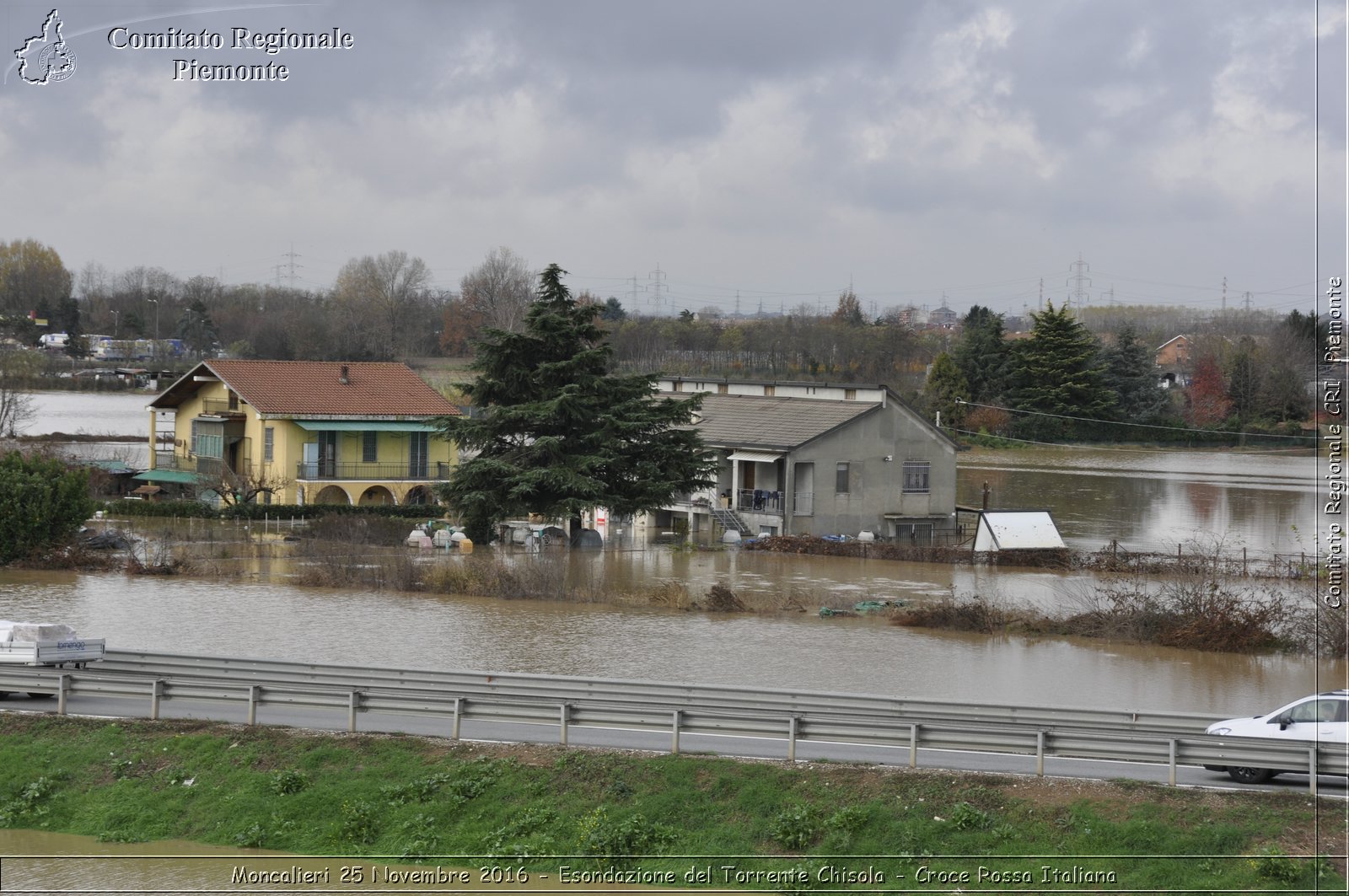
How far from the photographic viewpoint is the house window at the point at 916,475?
183ft

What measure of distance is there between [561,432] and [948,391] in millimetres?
65608

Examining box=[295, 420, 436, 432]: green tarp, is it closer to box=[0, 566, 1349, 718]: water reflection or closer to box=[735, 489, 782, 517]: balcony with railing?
box=[735, 489, 782, 517]: balcony with railing

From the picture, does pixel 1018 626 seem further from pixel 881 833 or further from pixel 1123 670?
pixel 881 833

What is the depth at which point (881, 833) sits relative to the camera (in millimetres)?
17594

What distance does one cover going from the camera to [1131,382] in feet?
358

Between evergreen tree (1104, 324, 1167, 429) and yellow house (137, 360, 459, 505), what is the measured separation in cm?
6542

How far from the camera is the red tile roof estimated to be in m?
57.8

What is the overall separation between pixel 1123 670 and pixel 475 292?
4582 inches

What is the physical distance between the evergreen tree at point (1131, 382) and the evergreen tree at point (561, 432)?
69.6m

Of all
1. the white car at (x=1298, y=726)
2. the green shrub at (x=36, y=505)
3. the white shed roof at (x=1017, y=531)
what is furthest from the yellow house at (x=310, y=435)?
the white car at (x=1298, y=726)

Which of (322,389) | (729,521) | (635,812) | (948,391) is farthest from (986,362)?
(635,812)

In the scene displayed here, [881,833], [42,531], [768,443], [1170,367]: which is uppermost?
[1170,367]

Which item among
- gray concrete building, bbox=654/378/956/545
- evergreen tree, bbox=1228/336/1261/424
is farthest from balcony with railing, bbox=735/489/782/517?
evergreen tree, bbox=1228/336/1261/424

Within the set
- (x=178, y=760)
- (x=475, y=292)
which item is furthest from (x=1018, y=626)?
(x=475, y=292)
